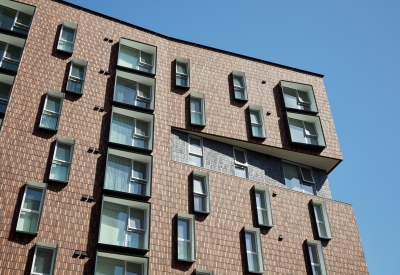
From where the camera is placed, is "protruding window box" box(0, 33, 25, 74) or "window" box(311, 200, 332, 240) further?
"window" box(311, 200, 332, 240)

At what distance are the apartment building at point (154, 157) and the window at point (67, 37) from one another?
0.08 metres

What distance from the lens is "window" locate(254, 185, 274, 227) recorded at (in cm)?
2752

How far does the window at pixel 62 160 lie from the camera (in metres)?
24.4

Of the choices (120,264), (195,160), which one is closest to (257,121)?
(195,160)

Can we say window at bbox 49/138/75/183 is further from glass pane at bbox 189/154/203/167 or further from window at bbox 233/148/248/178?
window at bbox 233/148/248/178

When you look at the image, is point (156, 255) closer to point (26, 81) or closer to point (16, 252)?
point (16, 252)

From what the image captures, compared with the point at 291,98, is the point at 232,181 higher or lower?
lower

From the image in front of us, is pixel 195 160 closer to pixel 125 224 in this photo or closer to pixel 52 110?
pixel 125 224

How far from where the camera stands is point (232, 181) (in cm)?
2828

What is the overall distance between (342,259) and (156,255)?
10.5 m

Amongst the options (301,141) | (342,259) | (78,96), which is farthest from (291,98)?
(78,96)

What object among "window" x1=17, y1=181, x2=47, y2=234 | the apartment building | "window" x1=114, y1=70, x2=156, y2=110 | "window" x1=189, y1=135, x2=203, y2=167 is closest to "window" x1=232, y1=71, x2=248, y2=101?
the apartment building

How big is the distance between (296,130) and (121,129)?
11.1 meters

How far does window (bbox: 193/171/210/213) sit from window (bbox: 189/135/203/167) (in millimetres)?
1418
